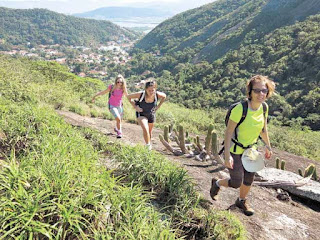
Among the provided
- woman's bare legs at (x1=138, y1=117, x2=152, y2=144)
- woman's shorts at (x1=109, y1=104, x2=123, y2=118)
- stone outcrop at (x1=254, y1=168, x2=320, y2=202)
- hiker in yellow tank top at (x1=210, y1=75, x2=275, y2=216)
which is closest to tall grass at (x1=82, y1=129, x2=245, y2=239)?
hiker in yellow tank top at (x1=210, y1=75, x2=275, y2=216)

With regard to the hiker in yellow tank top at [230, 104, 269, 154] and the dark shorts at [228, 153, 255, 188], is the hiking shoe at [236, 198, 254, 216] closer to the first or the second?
the dark shorts at [228, 153, 255, 188]

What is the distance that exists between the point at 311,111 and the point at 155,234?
26.4 metres

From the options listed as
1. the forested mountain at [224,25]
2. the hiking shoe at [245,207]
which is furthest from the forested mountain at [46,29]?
the hiking shoe at [245,207]

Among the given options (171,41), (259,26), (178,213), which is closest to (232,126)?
(178,213)

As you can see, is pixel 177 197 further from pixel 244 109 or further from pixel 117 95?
pixel 117 95

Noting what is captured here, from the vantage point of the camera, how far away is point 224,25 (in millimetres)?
74812

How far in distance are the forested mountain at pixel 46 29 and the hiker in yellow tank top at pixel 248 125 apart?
129m

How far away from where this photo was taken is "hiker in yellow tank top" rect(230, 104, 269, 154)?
2342 mm

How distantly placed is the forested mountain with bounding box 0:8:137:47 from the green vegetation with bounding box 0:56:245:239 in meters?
127

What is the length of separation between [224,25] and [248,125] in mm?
80443

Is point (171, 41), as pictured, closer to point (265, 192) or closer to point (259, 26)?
point (259, 26)

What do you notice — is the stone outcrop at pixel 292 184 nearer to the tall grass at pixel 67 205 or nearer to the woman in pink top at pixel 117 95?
the tall grass at pixel 67 205

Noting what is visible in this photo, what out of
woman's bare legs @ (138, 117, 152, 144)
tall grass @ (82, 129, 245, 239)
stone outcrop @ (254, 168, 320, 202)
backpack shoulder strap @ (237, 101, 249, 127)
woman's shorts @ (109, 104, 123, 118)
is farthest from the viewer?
woman's shorts @ (109, 104, 123, 118)

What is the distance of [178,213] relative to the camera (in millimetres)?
2230
